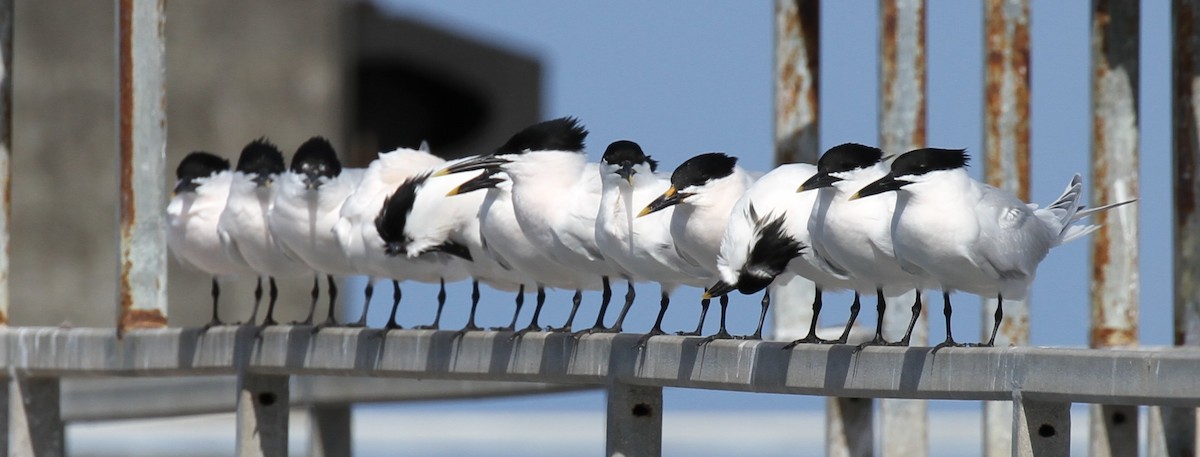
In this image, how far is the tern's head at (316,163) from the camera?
10.1m

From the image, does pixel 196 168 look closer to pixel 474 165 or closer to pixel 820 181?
pixel 474 165

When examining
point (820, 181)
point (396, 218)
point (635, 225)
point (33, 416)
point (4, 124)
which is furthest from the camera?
point (4, 124)

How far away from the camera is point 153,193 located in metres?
10.5

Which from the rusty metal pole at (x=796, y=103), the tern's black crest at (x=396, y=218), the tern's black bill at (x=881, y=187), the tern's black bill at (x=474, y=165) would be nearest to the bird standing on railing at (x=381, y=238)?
the tern's black crest at (x=396, y=218)

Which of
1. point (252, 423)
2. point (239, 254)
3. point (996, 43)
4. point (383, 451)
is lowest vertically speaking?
point (383, 451)

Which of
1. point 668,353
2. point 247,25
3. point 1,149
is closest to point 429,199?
point 668,353

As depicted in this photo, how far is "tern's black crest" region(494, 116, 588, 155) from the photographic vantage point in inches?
361

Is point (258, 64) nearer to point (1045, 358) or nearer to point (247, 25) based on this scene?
point (247, 25)

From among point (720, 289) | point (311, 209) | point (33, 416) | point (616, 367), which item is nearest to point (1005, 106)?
point (311, 209)

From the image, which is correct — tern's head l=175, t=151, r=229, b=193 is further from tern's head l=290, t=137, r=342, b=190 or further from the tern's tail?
the tern's tail

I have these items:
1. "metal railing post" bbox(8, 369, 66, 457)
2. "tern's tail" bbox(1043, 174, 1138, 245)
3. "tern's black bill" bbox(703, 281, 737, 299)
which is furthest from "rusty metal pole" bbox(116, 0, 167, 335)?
"tern's tail" bbox(1043, 174, 1138, 245)

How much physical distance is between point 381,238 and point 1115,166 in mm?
3944

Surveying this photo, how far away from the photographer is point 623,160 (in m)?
8.53

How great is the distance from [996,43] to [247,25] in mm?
16955
